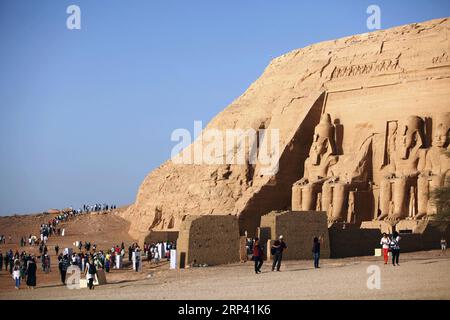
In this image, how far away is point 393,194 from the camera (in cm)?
3045

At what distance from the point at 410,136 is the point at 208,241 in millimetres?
11006

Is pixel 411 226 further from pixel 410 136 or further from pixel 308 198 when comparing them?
pixel 308 198

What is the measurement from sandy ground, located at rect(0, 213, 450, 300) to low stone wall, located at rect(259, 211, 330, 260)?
87 centimetres

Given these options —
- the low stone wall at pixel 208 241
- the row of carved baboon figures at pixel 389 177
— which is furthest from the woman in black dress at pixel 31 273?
the row of carved baboon figures at pixel 389 177

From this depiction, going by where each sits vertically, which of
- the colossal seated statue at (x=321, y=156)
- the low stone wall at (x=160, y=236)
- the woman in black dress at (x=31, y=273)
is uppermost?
the colossal seated statue at (x=321, y=156)

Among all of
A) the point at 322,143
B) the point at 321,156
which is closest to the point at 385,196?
the point at 321,156

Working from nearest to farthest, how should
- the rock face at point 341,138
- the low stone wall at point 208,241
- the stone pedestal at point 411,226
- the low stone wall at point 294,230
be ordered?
1. the low stone wall at point 208,241
2. the low stone wall at point 294,230
3. the stone pedestal at point 411,226
4. the rock face at point 341,138

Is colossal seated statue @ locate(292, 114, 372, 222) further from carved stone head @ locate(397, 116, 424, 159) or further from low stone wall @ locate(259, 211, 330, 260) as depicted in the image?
low stone wall @ locate(259, 211, 330, 260)

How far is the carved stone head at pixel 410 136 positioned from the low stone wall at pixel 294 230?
7.88 metres

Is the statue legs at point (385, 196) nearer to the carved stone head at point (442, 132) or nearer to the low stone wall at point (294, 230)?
the carved stone head at point (442, 132)

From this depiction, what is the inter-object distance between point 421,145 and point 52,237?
2045 centimetres

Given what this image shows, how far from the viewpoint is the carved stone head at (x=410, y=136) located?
104 ft

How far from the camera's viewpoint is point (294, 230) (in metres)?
24.8
